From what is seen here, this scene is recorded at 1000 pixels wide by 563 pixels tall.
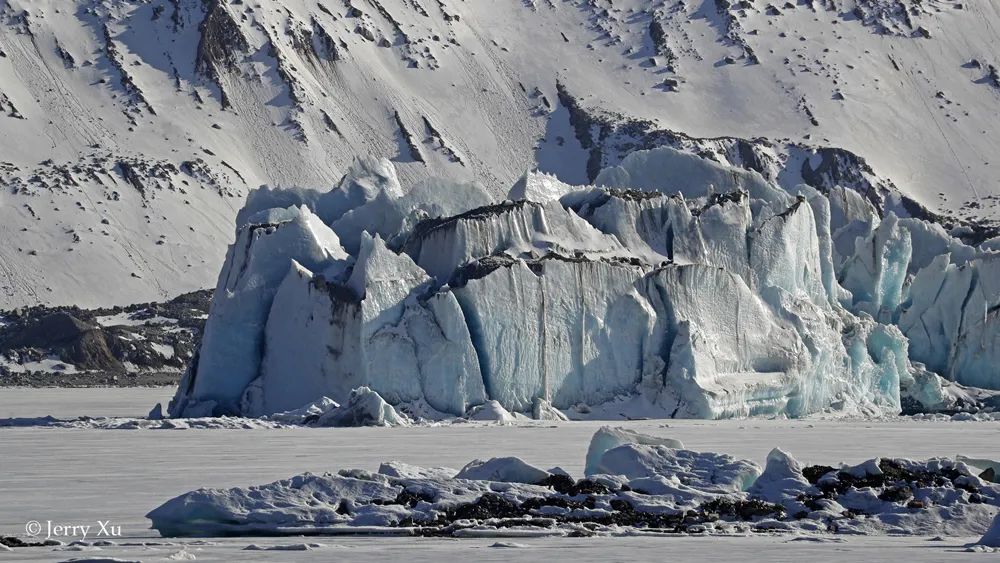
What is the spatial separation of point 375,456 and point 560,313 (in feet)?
42.4

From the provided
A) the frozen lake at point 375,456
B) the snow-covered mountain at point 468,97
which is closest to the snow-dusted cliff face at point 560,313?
the frozen lake at point 375,456

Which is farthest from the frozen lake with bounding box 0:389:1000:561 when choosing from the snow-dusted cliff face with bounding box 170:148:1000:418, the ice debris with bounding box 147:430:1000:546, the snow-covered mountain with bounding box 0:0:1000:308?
the snow-covered mountain with bounding box 0:0:1000:308

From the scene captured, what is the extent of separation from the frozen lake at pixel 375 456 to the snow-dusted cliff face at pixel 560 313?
1.83m

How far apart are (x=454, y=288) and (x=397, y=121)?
271 feet

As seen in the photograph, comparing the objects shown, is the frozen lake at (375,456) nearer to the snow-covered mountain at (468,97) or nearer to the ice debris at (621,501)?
the ice debris at (621,501)

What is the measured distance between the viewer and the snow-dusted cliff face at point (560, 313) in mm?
38344

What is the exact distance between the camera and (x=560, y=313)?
39.8 meters

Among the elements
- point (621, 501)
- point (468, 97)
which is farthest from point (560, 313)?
point (468, 97)

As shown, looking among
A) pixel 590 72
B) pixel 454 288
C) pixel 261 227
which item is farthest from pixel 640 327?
pixel 590 72

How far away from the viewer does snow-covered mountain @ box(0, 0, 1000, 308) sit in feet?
353

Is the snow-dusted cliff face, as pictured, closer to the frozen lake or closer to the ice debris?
the frozen lake

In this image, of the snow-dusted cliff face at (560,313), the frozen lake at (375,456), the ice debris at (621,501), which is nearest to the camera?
the frozen lake at (375,456)

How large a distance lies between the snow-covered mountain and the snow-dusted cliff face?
58274 mm

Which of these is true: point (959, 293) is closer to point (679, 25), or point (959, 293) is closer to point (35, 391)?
point (35, 391)
